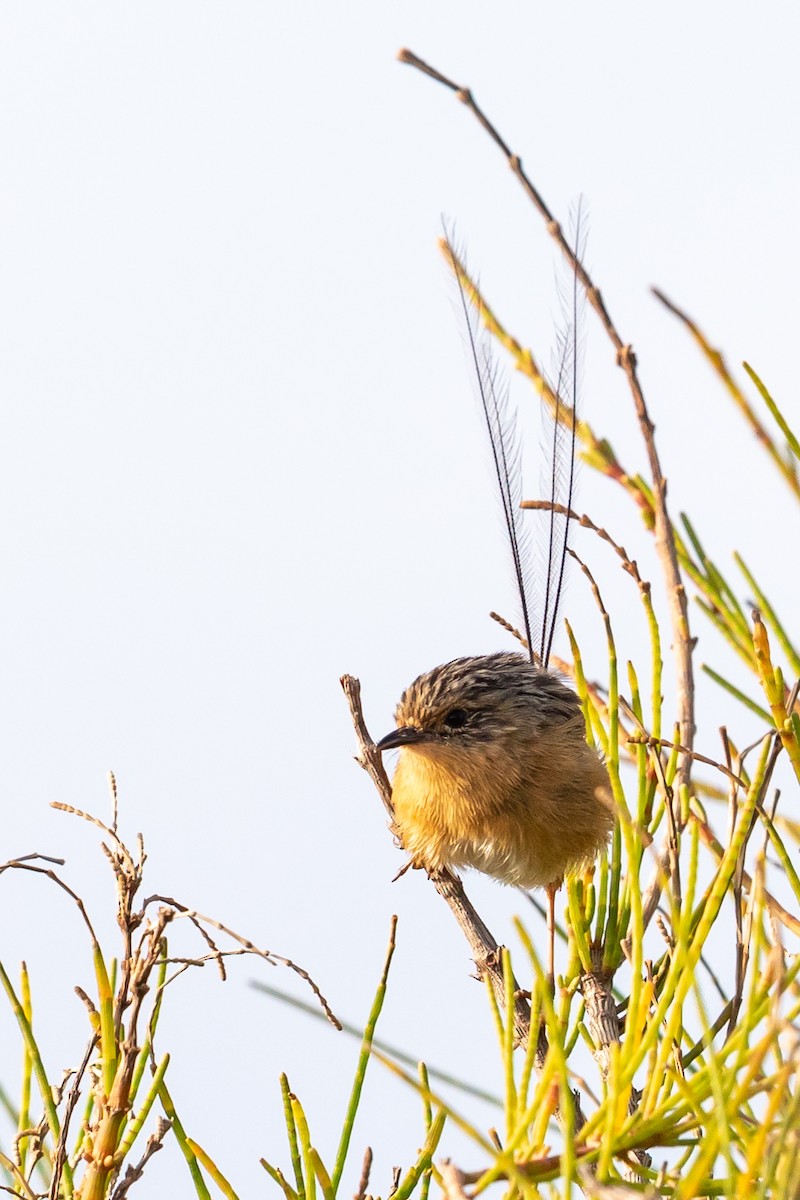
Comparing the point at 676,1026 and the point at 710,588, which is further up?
the point at 710,588

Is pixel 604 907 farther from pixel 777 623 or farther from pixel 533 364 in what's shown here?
pixel 533 364

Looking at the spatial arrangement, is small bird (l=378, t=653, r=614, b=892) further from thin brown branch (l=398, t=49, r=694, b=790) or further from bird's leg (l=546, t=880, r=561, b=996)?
thin brown branch (l=398, t=49, r=694, b=790)

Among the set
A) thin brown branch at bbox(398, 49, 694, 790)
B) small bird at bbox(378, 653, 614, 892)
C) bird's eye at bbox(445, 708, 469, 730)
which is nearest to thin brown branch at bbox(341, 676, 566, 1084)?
small bird at bbox(378, 653, 614, 892)

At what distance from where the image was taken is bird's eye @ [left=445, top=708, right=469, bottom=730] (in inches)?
175

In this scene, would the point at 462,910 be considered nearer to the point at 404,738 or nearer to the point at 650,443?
the point at 404,738

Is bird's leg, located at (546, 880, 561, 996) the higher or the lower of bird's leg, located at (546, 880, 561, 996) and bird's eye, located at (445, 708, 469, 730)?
the lower

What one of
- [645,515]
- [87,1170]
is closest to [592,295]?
[645,515]

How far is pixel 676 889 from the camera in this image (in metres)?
2.12

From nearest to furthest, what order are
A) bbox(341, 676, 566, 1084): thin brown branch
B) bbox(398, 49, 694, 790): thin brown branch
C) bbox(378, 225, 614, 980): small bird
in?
1. bbox(398, 49, 694, 790): thin brown branch
2. bbox(341, 676, 566, 1084): thin brown branch
3. bbox(378, 225, 614, 980): small bird

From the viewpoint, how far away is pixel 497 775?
4234 millimetres

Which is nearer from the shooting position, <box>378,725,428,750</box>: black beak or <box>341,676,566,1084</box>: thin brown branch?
<box>341,676,566,1084</box>: thin brown branch

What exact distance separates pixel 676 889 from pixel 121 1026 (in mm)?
895

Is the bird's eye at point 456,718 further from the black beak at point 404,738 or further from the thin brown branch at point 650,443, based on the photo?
the thin brown branch at point 650,443

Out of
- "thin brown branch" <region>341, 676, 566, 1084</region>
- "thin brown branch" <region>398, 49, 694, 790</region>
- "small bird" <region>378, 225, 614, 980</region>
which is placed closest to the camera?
"thin brown branch" <region>398, 49, 694, 790</region>
